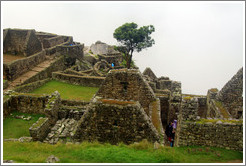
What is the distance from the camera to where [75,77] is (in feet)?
70.4

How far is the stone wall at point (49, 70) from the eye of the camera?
2186 cm

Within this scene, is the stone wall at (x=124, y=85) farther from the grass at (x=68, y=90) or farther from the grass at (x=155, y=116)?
the grass at (x=68, y=90)

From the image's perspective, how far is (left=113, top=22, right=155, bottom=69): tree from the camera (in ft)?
125

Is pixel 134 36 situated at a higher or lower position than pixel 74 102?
higher

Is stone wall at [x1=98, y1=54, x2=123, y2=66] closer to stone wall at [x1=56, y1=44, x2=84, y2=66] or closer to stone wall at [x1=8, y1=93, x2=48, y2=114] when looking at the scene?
stone wall at [x1=56, y1=44, x2=84, y2=66]

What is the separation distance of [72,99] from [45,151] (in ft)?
29.8

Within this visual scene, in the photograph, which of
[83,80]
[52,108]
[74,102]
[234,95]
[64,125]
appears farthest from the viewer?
[83,80]

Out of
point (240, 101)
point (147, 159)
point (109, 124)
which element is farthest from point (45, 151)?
point (240, 101)

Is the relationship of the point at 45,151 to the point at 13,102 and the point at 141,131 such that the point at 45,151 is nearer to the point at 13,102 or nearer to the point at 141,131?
the point at 141,131

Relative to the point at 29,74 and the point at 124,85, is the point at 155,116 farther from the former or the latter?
the point at 29,74

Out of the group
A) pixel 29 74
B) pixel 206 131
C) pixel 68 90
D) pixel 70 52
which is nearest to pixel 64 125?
pixel 68 90

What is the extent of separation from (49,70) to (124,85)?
1834 centimetres

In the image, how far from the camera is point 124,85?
1012cm

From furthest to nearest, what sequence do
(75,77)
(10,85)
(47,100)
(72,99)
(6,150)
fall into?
(75,77) → (10,85) → (72,99) → (47,100) → (6,150)
